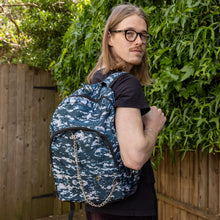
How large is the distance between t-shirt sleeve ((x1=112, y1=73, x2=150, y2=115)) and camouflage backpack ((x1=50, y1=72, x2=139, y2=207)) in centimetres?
2

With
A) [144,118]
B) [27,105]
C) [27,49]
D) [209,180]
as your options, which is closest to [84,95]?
[144,118]

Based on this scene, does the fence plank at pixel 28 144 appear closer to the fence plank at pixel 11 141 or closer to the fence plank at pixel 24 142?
the fence plank at pixel 24 142

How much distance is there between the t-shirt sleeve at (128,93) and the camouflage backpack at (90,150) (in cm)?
2

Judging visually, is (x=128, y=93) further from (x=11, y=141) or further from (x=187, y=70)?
(x=11, y=141)

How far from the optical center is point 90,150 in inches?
40.6

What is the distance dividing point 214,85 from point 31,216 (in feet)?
11.4

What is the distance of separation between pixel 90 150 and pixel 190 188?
1.72m

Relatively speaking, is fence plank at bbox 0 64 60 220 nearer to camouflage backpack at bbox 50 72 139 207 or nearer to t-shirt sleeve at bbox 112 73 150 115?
camouflage backpack at bbox 50 72 139 207

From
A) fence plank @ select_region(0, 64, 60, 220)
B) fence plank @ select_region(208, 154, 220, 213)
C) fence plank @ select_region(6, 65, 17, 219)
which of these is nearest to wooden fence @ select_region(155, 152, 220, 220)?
fence plank @ select_region(208, 154, 220, 213)

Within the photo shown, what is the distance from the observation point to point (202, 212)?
92.3 inches

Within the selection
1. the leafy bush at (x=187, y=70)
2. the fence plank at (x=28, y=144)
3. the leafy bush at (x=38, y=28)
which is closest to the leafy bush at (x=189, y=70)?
the leafy bush at (x=187, y=70)

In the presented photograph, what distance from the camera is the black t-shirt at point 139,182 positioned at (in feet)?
3.39

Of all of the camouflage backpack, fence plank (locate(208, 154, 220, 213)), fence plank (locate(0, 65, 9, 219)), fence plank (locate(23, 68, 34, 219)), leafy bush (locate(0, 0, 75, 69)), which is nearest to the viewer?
the camouflage backpack

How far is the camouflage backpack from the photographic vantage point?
1023 mm
